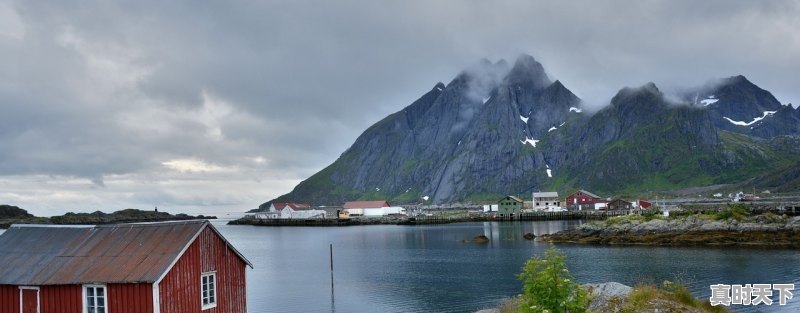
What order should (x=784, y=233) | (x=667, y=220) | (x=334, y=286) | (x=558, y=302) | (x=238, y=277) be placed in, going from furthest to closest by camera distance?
(x=667, y=220) < (x=784, y=233) < (x=334, y=286) < (x=238, y=277) < (x=558, y=302)

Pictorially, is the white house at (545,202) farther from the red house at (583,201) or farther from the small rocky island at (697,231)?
the small rocky island at (697,231)

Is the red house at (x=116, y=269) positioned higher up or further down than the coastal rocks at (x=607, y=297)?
higher up

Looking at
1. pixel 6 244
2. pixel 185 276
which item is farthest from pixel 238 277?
pixel 6 244

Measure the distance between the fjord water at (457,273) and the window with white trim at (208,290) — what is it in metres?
15.5

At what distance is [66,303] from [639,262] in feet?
169

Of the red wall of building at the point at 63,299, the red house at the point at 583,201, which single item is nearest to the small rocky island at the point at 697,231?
the red wall of building at the point at 63,299

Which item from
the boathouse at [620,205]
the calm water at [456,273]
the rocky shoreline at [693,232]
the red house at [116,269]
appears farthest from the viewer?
the boathouse at [620,205]

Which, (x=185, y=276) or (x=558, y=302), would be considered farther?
(x=185, y=276)

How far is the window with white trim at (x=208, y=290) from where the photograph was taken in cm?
2584

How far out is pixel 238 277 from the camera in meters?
28.3

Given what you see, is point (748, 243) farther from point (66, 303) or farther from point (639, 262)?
point (66, 303)

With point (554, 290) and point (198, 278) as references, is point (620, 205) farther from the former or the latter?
point (554, 290)

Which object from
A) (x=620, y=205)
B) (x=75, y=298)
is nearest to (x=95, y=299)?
(x=75, y=298)

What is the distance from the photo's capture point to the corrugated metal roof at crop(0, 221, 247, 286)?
24094 millimetres
